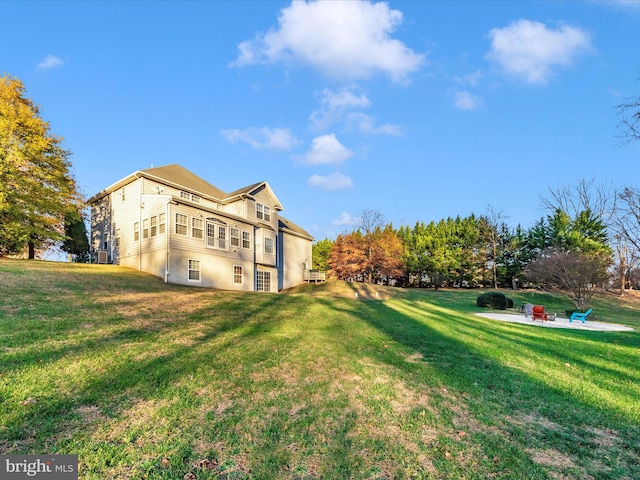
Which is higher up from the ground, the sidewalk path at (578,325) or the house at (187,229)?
the house at (187,229)

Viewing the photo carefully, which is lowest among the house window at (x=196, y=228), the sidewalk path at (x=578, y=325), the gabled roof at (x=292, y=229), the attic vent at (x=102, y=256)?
the sidewalk path at (x=578, y=325)

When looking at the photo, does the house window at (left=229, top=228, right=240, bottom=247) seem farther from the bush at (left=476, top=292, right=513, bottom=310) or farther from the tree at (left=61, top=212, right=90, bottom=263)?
the bush at (left=476, top=292, right=513, bottom=310)

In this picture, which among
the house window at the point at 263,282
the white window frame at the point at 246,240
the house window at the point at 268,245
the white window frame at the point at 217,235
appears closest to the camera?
the white window frame at the point at 217,235

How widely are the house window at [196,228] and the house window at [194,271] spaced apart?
1545 millimetres

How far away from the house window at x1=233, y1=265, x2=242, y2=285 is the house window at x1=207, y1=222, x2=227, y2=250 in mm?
1790

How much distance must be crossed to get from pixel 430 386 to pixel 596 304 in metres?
29.4

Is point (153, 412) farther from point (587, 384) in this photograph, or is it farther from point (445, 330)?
point (445, 330)

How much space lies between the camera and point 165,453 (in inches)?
128

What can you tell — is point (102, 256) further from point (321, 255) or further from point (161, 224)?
point (321, 255)

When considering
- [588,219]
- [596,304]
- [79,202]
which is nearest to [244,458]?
[79,202]

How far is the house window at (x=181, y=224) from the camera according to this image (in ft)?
60.3

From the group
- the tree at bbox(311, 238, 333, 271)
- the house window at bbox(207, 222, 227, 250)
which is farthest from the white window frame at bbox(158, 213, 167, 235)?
the tree at bbox(311, 238, 333, 271)

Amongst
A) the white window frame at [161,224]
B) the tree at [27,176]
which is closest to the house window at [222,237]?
the white window frame at [161,224]

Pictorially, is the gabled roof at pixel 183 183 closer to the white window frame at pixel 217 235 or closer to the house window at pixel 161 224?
the house window at pixel 161 224
